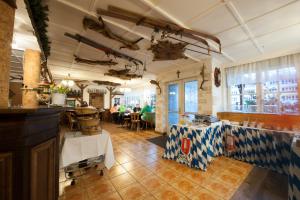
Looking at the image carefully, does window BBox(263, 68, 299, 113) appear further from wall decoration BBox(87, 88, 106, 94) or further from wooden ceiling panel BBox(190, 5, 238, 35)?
wall decoration BBox(87, 88, 106, 94)

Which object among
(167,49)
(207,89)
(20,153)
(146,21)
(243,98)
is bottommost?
(20,153)

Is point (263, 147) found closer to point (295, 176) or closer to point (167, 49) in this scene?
point (295, 176)

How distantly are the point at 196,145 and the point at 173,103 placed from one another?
280 centimetres

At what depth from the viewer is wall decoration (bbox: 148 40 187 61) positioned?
2501 mm

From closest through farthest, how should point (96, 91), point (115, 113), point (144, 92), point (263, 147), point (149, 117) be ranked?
point (263, 147) < point (149, 117) < point (115, 113) < point (144, 92) < point (96, 91)

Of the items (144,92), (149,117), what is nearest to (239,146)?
(149,117)

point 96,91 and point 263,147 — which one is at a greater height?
point 96,91

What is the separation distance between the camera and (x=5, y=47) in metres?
0.95

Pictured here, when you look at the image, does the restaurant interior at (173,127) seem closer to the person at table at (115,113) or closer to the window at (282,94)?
the window at (282,94)

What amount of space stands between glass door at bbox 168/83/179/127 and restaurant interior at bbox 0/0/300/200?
1.11m

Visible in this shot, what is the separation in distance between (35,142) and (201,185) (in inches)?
86.1

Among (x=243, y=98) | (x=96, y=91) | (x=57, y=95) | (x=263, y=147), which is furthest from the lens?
(x=96, y=91)

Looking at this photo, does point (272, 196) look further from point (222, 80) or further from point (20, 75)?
point (20, 75)

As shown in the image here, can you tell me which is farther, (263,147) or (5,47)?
(263,147)
